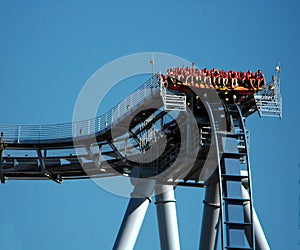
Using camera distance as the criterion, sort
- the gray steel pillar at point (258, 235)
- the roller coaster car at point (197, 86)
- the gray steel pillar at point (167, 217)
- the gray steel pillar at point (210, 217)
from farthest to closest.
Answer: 1. the gray steel pillar at point (258, 235)
2. the gray steel pillar at point (210, 217)
3. the gray steel pillar at point (167, 217)
4. the roller coaster car at point (197, 86)

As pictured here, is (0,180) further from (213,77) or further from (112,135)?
(213,77)

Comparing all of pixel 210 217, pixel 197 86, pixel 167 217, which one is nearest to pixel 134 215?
pixel 167 217

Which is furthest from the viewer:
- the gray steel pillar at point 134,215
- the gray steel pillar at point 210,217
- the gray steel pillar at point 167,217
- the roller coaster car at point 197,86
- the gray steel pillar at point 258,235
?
the gray steel pillar at point 258,235

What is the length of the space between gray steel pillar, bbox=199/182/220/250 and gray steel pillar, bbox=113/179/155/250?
10.1 ft

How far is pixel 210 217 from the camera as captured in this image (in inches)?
2176

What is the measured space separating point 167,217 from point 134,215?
5.77 feet

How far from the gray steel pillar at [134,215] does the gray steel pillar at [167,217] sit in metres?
0.61

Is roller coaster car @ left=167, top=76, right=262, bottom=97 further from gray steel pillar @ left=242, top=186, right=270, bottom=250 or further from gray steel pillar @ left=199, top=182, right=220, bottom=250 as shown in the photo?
gray steel pillar @ left=242, top=186, right=270, bottom=250

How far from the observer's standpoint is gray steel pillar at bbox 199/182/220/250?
54.9 meters

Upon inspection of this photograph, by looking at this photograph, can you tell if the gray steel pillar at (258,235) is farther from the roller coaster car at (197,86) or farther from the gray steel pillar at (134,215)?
the roller coaster car at (197,86)

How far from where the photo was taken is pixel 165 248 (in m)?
54.4

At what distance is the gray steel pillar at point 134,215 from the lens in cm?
5462

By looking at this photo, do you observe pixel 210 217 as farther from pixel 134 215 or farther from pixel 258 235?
pixel 134 215

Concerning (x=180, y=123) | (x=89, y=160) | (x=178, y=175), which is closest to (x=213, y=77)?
(x=180, y=123)
